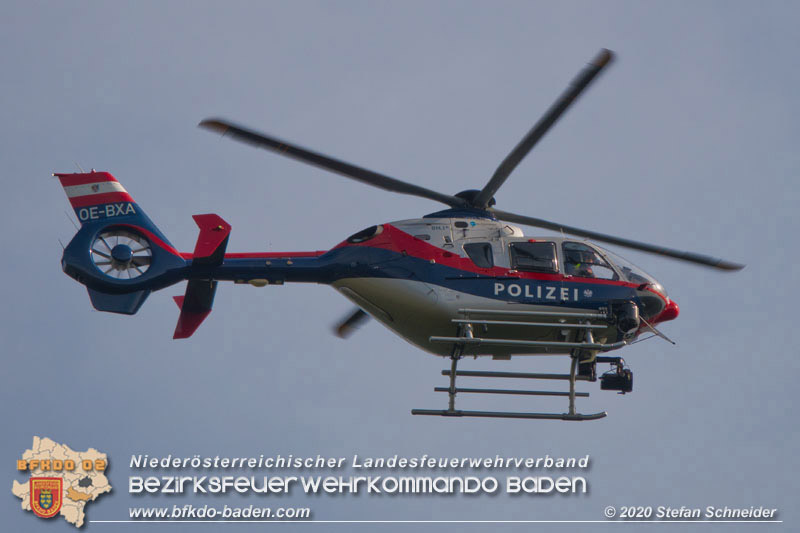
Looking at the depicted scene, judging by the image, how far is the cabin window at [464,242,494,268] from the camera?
15938mm

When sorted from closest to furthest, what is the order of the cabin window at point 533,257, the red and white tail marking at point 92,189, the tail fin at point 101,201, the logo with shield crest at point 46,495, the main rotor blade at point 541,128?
the main rotor blade at point 541,128 < the cabin window at point 533,257 < the tail fin at point 101,201 < the red and white tail marking at point 92,189 < the logo with shield crest at point 46,495

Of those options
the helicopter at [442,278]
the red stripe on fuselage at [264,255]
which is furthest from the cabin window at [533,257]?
the red stripe on fuselage at [264,255]

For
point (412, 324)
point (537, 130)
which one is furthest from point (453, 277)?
point (537, 130)

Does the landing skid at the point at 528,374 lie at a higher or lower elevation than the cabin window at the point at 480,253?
lower

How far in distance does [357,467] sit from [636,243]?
19.6ft

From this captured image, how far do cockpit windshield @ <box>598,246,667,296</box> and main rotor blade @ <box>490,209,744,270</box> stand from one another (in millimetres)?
466

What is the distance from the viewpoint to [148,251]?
52.5 ft

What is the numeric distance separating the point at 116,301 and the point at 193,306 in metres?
1.19

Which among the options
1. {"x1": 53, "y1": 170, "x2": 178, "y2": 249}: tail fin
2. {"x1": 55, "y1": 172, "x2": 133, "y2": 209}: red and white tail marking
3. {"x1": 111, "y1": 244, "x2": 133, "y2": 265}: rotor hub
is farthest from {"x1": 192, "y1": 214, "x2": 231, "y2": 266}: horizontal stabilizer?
{"x1": 55, "y1": 172, "x2": 133, "y2": 209}: red and white tail marking

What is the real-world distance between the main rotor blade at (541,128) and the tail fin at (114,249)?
5.08 metres

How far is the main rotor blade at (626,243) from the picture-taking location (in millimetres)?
16828

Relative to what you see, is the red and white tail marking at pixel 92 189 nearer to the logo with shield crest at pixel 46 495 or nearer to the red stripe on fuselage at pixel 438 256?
the red stripe on fuselage at pixel 438 256

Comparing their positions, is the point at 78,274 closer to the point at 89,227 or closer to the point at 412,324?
the point at 89,227

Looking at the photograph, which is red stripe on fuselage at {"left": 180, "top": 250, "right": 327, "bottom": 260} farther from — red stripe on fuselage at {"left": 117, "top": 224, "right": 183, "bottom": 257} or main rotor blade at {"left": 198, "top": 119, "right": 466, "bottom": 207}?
main rotor blade at {"left": 198, "top": 119, "right": 466, "bottom": 207}
